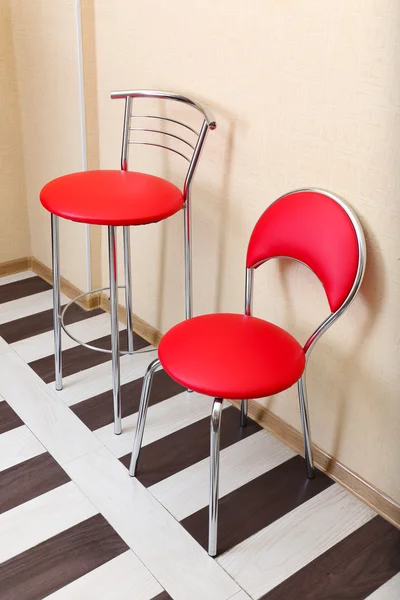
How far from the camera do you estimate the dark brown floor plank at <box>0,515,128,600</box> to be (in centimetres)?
161

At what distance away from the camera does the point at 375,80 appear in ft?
5.05

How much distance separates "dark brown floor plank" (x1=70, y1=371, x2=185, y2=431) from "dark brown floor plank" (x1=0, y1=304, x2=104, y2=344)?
0.48 meters

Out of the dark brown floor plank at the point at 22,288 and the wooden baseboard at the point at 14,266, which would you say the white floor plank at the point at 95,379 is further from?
the wooden baseboard at the point at 14,266

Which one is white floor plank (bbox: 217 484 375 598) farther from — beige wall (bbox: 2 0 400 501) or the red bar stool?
the red bar stool

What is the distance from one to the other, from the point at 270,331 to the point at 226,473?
464 millimetres

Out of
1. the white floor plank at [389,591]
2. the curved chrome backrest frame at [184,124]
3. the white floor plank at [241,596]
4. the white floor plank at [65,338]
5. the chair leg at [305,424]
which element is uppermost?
the curved chrome backrest frame at [184,124]

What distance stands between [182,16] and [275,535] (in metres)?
1.47

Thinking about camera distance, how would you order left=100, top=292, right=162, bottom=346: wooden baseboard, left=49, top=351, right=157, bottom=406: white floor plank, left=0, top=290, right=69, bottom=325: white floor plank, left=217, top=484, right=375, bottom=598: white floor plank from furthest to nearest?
left=0, top=290, right=69, bottom=325: white floor plank < left=100, top=292, right=162, bottom=346: wooden baseboard < left=49, top=351, right=157, bottom=406: white floor plank < left=217, top=484, right=375, bottom=598: white floor plank

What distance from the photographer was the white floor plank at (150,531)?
1627 millimetres

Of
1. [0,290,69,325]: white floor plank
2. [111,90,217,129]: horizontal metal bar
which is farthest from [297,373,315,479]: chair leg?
[0,290,69,325]: white floor plank

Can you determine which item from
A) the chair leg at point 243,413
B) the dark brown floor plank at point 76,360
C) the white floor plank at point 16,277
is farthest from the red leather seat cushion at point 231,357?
the white floor plank at point 16,277

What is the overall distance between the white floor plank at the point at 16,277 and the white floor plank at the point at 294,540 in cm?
169

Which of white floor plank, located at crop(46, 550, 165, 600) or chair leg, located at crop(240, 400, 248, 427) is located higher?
chair leg, located at crop(240, 400, 248, 427)

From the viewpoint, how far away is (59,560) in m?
1.67
